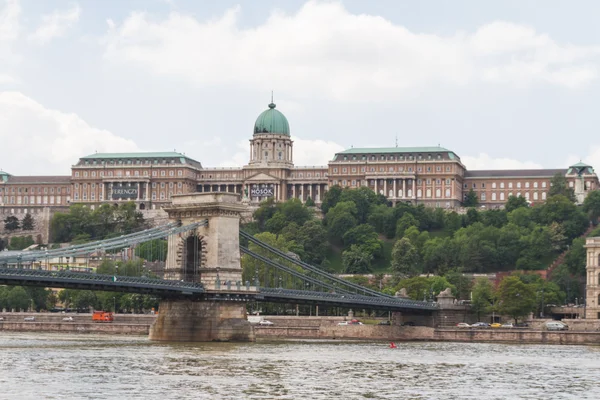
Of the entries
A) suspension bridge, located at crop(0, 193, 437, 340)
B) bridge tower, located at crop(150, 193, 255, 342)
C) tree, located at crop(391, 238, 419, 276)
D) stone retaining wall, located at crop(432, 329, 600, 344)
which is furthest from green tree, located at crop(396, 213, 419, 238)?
bridge tower, located at crop(150, 193, 255, 342)

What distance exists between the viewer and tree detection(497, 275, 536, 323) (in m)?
112

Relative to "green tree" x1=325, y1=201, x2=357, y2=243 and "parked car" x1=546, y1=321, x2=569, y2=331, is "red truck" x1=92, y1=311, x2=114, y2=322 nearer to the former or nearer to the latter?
"parked car" x1=546, y1=321, x2=569, y2=331

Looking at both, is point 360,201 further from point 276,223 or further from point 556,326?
point 556,326

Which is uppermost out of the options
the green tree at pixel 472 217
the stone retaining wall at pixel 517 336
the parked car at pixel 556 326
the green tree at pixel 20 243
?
the green tree at pixel 472 217

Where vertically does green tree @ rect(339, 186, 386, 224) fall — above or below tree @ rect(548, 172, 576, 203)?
below

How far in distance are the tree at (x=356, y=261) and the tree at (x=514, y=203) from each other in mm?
29729

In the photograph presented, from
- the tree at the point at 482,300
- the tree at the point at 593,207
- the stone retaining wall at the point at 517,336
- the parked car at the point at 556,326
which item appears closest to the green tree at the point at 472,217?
the tree at the point at 593,207

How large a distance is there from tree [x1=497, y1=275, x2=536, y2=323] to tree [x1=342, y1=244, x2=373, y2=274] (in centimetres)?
4951

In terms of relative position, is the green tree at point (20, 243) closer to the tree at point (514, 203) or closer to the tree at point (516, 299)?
the tree at point (514, 203)

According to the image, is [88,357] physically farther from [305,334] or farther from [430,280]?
[430,280]

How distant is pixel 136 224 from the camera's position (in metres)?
192

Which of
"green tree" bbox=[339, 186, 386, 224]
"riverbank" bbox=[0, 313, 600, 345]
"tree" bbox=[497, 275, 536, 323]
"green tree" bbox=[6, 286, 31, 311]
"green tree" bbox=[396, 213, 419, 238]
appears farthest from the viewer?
"green tree" bbox=[339, 186, 386, 224]

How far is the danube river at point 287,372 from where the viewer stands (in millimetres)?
50469

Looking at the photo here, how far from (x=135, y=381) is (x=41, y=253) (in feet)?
77.3
